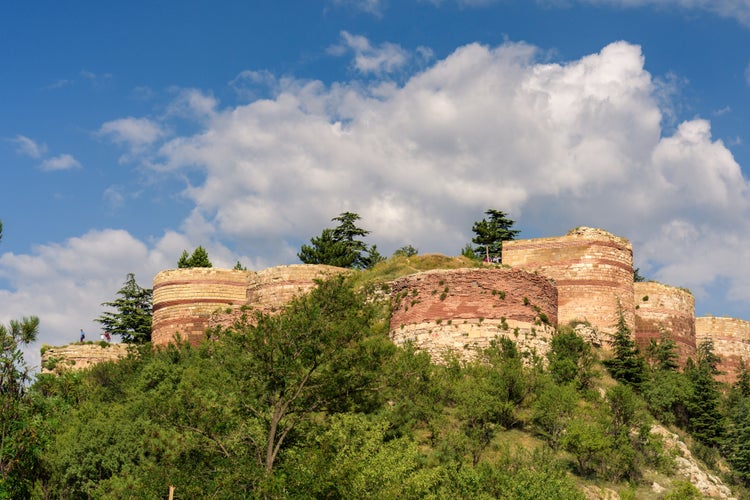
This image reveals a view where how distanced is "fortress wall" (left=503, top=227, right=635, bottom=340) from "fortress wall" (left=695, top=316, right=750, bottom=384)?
9706 millimetres

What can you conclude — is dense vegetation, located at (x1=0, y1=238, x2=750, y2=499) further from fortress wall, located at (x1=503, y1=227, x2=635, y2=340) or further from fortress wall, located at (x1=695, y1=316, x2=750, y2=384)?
fortress wall, located at (x1=695, y1=316, x2=750, y2=384)

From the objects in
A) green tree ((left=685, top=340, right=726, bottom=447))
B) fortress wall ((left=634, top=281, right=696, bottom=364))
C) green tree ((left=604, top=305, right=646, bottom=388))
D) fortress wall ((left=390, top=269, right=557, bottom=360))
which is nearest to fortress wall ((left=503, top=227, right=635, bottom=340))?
green tree ((left=604, top=305, right=646, bottom=388))

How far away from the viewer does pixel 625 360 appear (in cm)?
3347

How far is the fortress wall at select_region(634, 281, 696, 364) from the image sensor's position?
37844 mm

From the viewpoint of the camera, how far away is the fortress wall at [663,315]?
37.8 metres

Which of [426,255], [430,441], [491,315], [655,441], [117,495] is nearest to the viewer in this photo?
[117,495]

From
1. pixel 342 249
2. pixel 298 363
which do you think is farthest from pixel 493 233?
pixel 298 363

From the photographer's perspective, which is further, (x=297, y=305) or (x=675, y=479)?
(x=675, y=479)

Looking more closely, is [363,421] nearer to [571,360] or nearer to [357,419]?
[357,419]

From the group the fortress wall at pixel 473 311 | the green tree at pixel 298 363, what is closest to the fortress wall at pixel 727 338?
the fortress wall at pixel 473 311

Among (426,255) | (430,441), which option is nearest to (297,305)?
(430,441)

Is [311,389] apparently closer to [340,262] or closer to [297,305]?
[297,305]

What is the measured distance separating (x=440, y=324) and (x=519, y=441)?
592cm

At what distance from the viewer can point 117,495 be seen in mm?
23891
